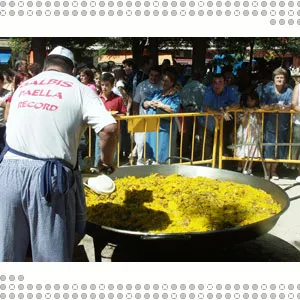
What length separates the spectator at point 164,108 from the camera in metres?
6.59

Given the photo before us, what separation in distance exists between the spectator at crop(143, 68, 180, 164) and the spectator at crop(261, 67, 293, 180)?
1.61 metres

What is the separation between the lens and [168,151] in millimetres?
6754

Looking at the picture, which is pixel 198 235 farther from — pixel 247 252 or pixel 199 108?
pixel 199 108

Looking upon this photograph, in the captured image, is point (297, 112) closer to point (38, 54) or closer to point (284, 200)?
point (284, 200)

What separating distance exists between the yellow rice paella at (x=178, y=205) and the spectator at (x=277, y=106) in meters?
3.12

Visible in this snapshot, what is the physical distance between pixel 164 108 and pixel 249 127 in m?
1.60

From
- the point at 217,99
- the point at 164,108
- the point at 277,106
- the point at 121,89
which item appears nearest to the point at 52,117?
the point at 164,108

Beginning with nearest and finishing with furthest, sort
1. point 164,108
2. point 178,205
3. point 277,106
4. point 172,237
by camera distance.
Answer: point 172,237
point 178,205
point 164,108
point 277,106

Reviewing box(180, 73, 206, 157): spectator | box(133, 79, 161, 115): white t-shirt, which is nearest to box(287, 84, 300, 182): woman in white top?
box(180, 73, 206, 157): spectator

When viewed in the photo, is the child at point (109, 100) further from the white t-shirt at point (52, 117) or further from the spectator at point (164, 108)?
the white t-shirt at point (52, 117)

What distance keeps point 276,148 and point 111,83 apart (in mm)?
2978

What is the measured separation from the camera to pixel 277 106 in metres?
7.05

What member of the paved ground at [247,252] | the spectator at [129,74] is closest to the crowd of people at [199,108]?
the spectator at [129,74]

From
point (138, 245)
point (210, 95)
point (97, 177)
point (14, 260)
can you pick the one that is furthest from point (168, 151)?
point (14, 260)
